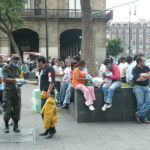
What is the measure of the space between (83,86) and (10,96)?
2.19 meters

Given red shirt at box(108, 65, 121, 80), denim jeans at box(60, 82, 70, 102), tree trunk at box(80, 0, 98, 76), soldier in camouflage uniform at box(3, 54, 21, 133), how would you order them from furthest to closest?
tree trunk at box(80, 0, 98, 76) < denim jeans at box(60, 82, 70, 102) < red shirt at box(108, 65, 121, 80) < soldier in camouflage uniform at box(3, 54, 21, 133)

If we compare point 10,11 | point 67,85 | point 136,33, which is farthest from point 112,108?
point 136,33

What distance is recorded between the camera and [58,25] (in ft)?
141

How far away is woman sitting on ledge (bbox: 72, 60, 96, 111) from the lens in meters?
10.2

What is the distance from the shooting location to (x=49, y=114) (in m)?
8.46

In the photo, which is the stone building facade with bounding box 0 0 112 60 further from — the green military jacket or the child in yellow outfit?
the child in yellow outfit

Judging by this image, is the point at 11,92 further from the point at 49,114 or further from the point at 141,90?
the point at 141,90

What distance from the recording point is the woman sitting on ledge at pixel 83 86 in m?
10.2

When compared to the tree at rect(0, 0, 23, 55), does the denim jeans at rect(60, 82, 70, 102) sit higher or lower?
lower

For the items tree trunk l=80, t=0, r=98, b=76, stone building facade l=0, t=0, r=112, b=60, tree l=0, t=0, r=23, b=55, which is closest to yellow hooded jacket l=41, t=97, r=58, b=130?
tree trunk l=80, t=0, r=98, b=76

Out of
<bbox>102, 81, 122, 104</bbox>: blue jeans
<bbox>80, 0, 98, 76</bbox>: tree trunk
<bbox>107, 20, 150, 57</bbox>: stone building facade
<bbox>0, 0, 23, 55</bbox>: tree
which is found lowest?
<bbox>102, 81, 122, 104</bbox>: blue jeans

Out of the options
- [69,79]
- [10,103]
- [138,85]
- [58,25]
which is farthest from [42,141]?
[58,25]

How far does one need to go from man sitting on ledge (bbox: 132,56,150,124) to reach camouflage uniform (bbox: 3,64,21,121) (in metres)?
3.15

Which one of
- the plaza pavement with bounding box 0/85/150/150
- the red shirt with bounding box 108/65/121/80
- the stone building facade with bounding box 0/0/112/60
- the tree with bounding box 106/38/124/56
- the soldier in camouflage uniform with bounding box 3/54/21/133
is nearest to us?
the plaza pavement with bounding box 0/85/150/150
